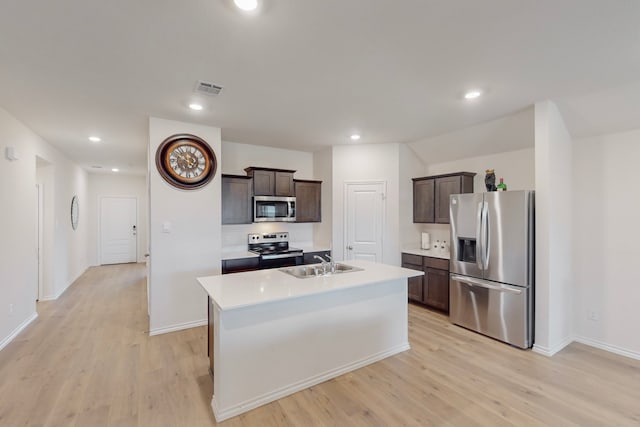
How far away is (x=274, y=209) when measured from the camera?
4891 millimetres

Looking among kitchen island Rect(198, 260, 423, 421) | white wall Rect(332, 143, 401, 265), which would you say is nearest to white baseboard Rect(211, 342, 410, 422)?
kitchen island Rect(198, 260, 423, 421)

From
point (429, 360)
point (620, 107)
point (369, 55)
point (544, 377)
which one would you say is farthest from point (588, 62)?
point (429, 360)

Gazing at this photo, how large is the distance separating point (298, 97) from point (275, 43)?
99cm

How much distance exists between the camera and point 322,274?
310 centimetres

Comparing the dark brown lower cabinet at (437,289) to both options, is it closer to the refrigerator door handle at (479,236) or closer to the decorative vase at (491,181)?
the refrigerator door handle at (479,236)

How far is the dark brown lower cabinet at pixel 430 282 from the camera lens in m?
4.29

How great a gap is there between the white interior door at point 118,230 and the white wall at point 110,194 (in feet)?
0.31

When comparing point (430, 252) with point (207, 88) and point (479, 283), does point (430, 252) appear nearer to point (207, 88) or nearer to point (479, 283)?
point (479, 283)

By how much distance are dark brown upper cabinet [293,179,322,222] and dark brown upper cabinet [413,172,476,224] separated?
1672 millimetres

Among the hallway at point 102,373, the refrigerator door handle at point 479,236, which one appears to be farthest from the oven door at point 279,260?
the refrigerator door handle at point 479,236

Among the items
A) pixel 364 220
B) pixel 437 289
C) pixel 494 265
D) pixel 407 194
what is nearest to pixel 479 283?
pixel 494 265

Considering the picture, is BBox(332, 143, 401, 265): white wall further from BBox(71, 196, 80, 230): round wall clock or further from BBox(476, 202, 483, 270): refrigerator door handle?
BBox(71, 196, 80, 230): round wall clock

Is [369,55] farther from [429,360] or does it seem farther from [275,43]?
[429,360]

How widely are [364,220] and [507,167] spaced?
2216mm
